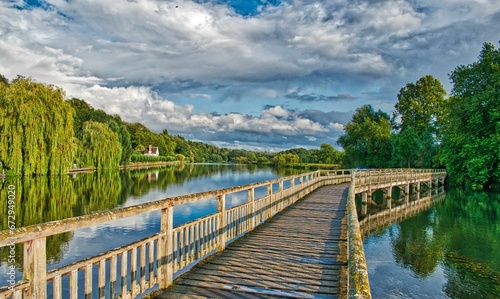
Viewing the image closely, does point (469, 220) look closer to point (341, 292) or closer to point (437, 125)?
point (341, 292)

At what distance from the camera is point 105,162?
56.2 metres

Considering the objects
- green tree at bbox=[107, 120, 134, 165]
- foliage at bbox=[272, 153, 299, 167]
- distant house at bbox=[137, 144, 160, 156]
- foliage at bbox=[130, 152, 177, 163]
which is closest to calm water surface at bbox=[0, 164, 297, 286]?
green tree at bbox=[107, 120, 134, 165]

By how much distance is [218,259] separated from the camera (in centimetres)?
675

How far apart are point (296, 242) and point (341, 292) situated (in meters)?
3.31

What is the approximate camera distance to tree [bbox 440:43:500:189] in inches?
1199

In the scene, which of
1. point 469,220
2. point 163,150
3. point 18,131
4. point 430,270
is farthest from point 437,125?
point 163,150

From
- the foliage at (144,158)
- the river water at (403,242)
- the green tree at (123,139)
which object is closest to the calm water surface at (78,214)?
the river water at (403,242)

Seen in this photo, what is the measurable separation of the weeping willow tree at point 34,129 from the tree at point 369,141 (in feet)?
145

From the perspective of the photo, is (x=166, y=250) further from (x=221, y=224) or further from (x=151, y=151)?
(x=151, y=151)

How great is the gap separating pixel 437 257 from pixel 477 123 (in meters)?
23.7

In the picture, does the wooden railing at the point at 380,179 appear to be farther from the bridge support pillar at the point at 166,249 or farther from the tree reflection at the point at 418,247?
the bridge support pillar at the point at 166,249

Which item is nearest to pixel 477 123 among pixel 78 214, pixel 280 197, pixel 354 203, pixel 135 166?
pixel 280 197

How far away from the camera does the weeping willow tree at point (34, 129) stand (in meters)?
32.6

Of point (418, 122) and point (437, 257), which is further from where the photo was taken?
point (418, 122)
